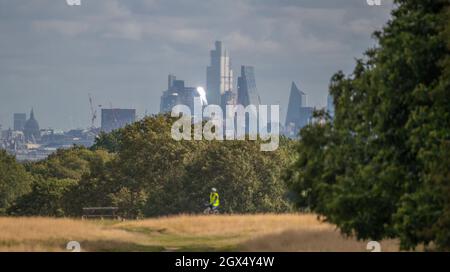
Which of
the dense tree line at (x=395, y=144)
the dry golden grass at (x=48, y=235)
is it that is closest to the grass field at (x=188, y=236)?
the dry golden grass at (x=48, y=235)

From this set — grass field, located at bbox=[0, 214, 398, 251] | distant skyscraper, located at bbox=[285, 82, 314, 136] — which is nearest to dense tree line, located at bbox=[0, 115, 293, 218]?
grass field, located at bbox=[0, 214, 398, 251]

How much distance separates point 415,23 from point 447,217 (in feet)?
28.7

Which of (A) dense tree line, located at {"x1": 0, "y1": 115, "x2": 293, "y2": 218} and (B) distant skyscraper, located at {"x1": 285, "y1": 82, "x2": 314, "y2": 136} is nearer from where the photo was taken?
(A) dense tree line, located at {"x1": 0, "y1": 115, "x2": 293, "y2": 218}

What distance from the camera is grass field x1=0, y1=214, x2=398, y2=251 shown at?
41062 mm

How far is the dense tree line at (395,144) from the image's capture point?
115 feet

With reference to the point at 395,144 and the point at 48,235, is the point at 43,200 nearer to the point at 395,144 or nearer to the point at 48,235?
the point at 48,235

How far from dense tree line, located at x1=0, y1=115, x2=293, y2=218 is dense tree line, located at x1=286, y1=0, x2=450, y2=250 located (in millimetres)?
58173

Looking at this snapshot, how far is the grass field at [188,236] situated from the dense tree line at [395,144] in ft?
7.02

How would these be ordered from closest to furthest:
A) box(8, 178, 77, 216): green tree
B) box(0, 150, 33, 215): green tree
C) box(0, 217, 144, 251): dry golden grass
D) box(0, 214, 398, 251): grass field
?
box(0, 214, 398, 251): grass field < box(0, 217, 144, 251): dry golden grass < box(8, 178, 77, 216): green tree < box(0, 150, 33, 215): green tree

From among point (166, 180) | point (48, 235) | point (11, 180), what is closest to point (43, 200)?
point (166, 180)

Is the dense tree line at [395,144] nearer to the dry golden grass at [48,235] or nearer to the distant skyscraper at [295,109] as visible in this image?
the dry golden grass at [48,235]

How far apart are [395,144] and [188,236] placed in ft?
43.5

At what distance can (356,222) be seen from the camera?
3744 centimetres

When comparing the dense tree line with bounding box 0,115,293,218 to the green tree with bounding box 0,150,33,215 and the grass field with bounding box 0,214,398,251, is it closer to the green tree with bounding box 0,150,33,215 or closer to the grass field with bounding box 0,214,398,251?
the green tree with bounding box 0,150,33,215
